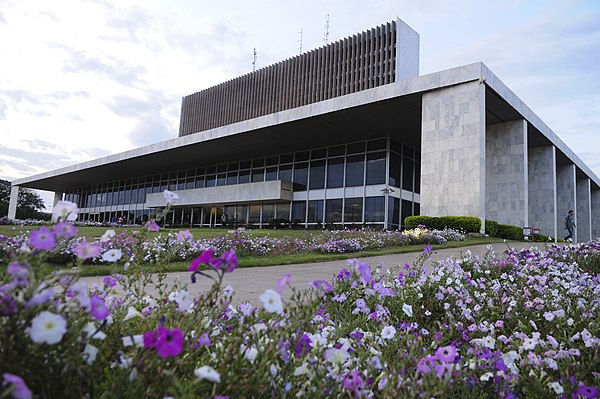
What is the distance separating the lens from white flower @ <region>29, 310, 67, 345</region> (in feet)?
2.72

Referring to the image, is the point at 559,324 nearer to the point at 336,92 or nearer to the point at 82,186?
the point at 336,92

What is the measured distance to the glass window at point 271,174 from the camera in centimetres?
2898

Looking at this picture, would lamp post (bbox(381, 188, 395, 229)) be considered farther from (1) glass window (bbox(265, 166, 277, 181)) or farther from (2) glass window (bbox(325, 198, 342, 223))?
(1) glass window (bbox(265, 166, 277, 181))

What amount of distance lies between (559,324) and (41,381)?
8.88 ft

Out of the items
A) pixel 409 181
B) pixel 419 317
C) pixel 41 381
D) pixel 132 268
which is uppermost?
pixel 409 181

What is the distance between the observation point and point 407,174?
25.1 m

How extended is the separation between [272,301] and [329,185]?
24.9 meters

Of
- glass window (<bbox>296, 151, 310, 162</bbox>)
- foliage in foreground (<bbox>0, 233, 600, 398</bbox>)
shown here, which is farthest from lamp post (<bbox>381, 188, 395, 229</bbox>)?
foliage in foreground (<bbox>0, 233, 600, 398</bbox>)

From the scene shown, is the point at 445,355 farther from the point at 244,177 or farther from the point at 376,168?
the point at 244,177

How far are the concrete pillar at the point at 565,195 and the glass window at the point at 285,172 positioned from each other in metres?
20.5

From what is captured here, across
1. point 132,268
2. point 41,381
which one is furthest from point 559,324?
point 41,381

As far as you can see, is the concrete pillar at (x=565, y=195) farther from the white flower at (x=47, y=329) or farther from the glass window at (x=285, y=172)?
the white flower at (x=47, y=329)

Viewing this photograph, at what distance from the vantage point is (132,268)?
60.8 inches

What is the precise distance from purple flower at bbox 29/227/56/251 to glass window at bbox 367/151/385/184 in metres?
23.3
